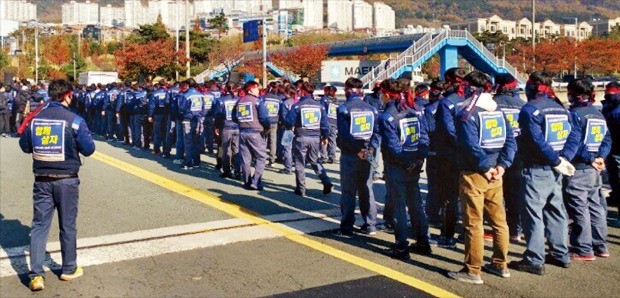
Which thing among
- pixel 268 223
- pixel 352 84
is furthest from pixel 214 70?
pixel 352 84

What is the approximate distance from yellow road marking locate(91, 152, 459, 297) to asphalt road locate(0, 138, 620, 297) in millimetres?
17

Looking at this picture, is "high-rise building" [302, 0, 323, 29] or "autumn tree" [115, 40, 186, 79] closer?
"autumn tree" [115, 40, 186, 79]

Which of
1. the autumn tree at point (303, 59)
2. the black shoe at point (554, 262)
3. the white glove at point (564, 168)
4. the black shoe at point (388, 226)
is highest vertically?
the autumn tree at point (303, 59)

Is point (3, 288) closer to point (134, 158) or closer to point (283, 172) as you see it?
point (283, 172)

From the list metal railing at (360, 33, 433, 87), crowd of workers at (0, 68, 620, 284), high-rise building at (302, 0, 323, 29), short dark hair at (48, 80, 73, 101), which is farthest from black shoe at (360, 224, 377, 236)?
high-rise building at (302, 0, 323, 29)

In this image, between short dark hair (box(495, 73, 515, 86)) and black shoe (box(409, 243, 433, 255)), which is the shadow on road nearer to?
black shoe (box(409, 243, 433, 255))

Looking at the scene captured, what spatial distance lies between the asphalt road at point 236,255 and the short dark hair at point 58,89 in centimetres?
178

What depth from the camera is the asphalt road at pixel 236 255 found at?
5742mm

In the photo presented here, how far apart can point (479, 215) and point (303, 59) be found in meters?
57.6

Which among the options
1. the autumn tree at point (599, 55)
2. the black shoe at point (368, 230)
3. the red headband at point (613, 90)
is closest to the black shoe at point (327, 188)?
the black shoe at point (368, 230)

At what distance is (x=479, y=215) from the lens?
5.92 metres

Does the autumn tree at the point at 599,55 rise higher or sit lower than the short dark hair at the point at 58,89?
higher

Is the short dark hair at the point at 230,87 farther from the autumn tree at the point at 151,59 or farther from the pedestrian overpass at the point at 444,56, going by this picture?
the autumn tree at the point at 151,59

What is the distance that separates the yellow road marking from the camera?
5902 millimetres
